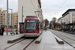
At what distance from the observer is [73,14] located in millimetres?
67000

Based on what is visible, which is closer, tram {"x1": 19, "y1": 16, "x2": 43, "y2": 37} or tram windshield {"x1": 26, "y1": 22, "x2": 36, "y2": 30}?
tram {"x1": 19, "y1": 16, "x2": 43, "y2": 37}

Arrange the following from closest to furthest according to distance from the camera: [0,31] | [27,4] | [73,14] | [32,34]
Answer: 1. [32,34]
2. [0,31]
3. [27,4]
4. [73,14]

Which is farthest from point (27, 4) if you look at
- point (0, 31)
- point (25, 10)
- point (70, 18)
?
point (0, 31)

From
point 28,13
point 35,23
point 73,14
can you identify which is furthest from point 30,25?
point 73,14

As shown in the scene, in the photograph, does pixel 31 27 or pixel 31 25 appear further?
pixel 31 25

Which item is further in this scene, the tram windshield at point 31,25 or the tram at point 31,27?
the tram windshield at point 31,25

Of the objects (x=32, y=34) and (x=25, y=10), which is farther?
(x=25, y=10)

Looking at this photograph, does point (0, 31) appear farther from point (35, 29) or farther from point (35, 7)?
point (35, 7)

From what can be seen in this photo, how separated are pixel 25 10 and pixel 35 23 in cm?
4228

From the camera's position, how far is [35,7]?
193ft

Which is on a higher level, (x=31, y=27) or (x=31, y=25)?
(x=31, y=25)

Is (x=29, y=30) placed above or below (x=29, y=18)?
below

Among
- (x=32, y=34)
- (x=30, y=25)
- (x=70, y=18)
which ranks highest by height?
(x=70, y=18)

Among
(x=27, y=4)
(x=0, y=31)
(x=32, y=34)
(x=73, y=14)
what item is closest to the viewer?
(x=32, y=34)
